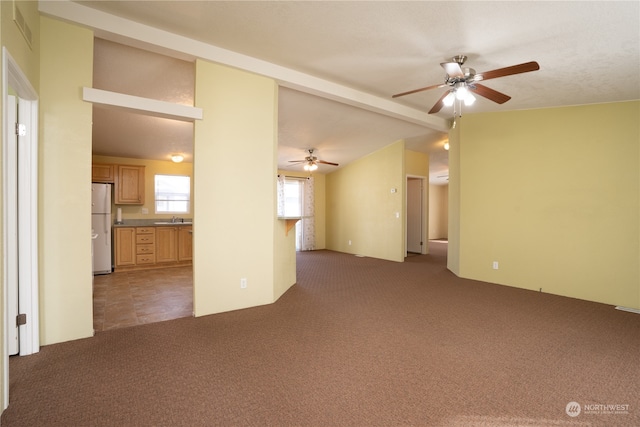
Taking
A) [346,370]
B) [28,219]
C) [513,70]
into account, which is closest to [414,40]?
[513,70]

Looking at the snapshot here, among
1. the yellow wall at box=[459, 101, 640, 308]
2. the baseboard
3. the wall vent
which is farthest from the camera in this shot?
the yellow wall at box=[459, 101, 640, 308]

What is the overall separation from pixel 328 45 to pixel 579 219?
404 centimetres

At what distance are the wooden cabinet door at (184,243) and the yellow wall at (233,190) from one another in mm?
3583

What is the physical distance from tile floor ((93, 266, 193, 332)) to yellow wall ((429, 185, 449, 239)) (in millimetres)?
10086

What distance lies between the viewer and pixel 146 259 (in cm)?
595

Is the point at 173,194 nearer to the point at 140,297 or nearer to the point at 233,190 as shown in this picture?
the point at 140,297

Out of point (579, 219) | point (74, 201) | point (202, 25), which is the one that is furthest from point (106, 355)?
point (579, 219)

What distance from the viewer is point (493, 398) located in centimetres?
178

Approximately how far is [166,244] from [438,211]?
10.7m

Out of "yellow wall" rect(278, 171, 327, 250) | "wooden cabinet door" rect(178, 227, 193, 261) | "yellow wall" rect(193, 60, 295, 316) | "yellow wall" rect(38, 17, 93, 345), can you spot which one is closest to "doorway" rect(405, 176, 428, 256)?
"yellow wall" rect(278, 171, 327, 250)

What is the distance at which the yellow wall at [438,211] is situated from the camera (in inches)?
490

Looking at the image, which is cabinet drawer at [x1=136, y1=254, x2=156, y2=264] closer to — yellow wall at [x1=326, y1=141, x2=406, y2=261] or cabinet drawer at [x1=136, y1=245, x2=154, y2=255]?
cabinet drawer at [x1=136, y1=245, x2=154, y2=255]

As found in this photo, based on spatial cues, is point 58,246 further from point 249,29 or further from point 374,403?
Result: point 374,403

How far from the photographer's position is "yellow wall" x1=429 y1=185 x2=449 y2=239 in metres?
12.4
